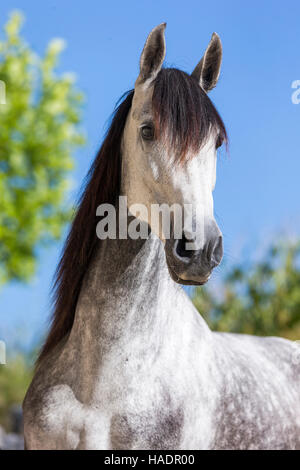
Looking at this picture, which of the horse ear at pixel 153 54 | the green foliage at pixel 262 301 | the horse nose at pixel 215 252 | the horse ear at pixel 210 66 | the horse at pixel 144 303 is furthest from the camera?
the green foliage at pixel 262 301

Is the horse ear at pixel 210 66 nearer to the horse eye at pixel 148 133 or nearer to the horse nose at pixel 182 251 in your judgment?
the horse eye at pixel 148 133

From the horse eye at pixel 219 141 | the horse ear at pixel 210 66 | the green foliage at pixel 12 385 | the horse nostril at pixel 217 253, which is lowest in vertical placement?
the green foliage at pixel 12 385

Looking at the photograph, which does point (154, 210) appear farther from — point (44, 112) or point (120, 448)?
point (44, 112)

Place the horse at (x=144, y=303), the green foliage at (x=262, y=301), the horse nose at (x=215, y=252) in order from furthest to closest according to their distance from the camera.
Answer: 1. the green foliage at (x=262, y=301)
2. the horse at (x=144, y=303)
3. the horse nose at (x=215, y=252)

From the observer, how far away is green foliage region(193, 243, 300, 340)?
10.3 metres

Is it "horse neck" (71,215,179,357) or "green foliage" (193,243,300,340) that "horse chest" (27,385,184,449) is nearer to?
"horse neck" (71,215,179,357)

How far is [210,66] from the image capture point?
278 cm

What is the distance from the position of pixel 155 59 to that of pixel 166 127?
1.38 ft

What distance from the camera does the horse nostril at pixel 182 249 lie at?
86.4 inches

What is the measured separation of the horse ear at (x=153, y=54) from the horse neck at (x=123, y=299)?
77 cm

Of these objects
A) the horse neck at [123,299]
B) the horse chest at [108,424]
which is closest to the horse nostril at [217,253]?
the horse neck at [123,299]

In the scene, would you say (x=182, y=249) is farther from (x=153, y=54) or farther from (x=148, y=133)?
(x=153, y=54)

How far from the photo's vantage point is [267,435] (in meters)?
3.15
